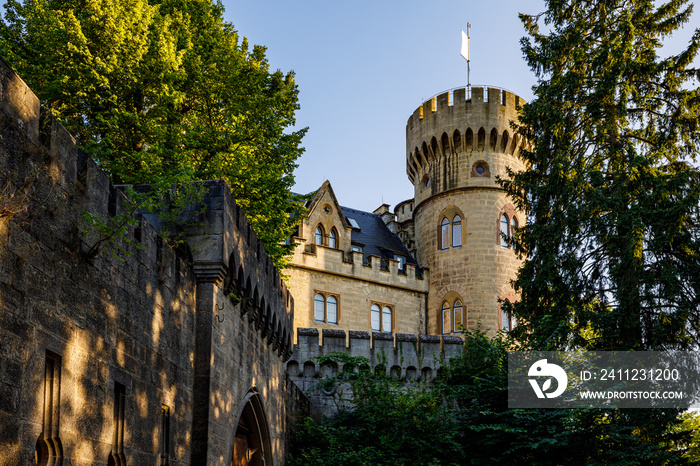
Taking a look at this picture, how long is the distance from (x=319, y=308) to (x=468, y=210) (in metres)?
7.17

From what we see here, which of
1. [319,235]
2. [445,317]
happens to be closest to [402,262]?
[445,317]

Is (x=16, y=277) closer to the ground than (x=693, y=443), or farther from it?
farther from it

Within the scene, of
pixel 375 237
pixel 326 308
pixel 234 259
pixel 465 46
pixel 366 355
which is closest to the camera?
pixel 234 259

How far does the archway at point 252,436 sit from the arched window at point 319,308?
51.6 feet

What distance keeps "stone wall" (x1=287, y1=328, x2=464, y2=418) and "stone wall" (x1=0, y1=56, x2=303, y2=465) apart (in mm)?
9857

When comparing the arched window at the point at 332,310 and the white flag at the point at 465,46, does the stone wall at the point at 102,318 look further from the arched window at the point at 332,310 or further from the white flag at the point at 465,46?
the white flag at the point at 465,46

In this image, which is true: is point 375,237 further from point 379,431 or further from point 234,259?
point 234,259

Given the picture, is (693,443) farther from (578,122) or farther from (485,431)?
(578,122)

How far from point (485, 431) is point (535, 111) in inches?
301

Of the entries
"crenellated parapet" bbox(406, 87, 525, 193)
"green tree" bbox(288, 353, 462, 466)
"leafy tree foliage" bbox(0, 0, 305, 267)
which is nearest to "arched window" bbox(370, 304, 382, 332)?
"crenellated parapet" bbox(406, 87, 525, 193)

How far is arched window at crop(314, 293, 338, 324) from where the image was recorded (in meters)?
28.8

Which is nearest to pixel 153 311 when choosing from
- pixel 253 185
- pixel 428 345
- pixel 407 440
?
pixel 253 185

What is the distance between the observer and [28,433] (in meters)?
4.97

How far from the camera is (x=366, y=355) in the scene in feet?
70.7
